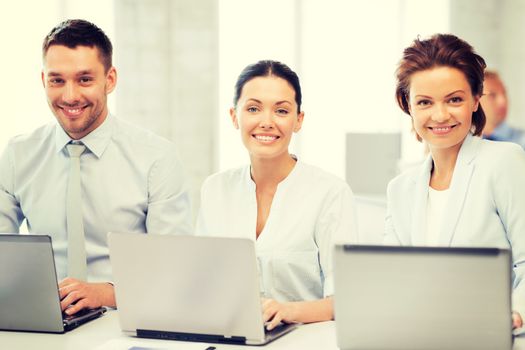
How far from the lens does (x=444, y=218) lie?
7.08 ft

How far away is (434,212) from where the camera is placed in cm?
224

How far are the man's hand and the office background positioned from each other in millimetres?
4026

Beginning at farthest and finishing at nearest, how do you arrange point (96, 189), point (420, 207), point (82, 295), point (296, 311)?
1. point (96, 189)
2. point (420, 207)
3. point (82, 295)
4. point (296, 311)

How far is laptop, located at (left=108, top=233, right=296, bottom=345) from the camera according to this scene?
5.69ft

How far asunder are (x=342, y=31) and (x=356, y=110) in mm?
690

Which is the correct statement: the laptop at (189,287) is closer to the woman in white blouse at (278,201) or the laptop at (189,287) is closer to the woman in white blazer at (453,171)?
the woman in white blouse at (278,201)

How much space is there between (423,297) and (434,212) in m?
0.72

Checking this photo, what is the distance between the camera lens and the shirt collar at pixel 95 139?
8.45 ft

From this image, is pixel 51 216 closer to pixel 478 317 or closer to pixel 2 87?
pixel 478 317

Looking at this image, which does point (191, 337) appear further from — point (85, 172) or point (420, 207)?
A: point (85, 172)

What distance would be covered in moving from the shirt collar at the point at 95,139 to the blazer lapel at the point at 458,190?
117 cm

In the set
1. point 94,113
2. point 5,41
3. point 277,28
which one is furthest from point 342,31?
point 94,113

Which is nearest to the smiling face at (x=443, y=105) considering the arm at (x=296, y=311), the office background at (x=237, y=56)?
the arm at (x=296, y=311)

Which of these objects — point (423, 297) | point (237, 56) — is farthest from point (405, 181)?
point (237, 56)
